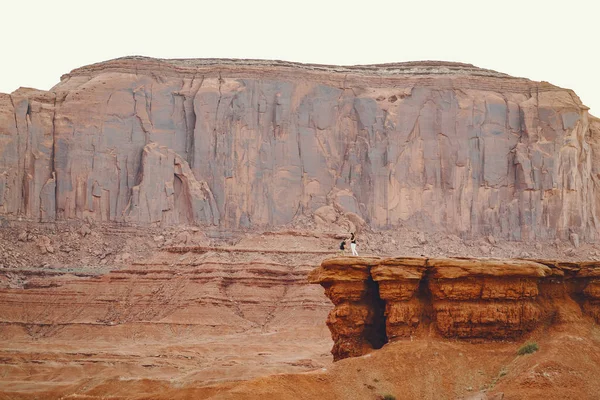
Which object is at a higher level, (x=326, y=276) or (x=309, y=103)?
(x=309, y=103)

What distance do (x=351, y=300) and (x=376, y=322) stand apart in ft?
3.87

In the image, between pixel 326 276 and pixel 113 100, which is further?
pixel 113 100

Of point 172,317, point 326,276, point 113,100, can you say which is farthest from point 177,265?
point 326,276

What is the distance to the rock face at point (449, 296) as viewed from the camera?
34938 mm

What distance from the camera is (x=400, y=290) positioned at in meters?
35.4

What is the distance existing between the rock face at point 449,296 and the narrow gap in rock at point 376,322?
0.09ft

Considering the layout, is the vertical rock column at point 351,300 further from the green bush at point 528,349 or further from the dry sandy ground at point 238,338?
the green bush at point 528,349

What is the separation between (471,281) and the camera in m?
34.9

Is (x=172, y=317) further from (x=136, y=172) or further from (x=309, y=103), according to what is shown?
(x=309, y=103)

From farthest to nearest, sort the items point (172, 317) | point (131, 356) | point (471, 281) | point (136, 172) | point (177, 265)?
point (136, 172)
point (177, 265)
point (172, 317)
point (131, 356)
point (471, 281)

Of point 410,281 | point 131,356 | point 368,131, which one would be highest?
point 368,131

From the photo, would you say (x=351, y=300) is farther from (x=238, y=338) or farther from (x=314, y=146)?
(x=314, y=146)

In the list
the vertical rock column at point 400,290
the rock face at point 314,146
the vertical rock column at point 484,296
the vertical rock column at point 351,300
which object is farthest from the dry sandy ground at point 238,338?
the rock face at point 314,146

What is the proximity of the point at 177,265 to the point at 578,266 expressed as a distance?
45.5m
